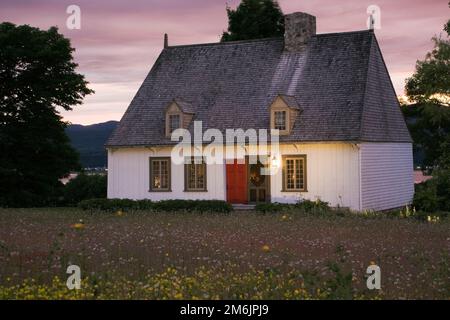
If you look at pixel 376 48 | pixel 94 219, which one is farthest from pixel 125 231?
pixel 376 48

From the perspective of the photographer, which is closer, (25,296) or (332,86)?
(25,296)

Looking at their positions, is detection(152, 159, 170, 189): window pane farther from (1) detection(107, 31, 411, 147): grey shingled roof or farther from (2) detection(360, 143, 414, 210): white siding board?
(2) detection(360, 143, 414, 210): white siding board

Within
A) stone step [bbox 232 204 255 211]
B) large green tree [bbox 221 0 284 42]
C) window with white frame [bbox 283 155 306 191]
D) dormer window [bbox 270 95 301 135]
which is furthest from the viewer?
large green tree [bbox 221 0 284 42]

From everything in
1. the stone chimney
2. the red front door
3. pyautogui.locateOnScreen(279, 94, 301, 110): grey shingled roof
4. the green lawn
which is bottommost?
the green lawn

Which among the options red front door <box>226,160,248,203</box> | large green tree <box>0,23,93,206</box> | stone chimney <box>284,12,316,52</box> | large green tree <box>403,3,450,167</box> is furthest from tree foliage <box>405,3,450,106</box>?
large green tree <box>0,23,93,206</box>

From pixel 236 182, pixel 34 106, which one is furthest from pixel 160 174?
pixel 34 106

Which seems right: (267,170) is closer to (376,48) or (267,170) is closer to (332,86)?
(332,86)

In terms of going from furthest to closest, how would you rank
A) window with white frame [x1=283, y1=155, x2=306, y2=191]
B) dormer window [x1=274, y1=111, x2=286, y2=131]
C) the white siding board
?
dormer window [x1=274, y1=111, x2=286, y2=131]
window with white frame [x1=283, y1=155, x2=306, y2=191]
the white siding board

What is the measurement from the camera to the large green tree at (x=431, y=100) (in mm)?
37281

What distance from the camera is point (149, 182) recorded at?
34.7 metres

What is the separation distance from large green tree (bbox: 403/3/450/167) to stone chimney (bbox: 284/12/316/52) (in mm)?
7632

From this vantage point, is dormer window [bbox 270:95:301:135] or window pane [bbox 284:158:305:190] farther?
dormer window [bbox 270:95:301:135]

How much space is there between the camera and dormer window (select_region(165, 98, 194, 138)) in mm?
33875
